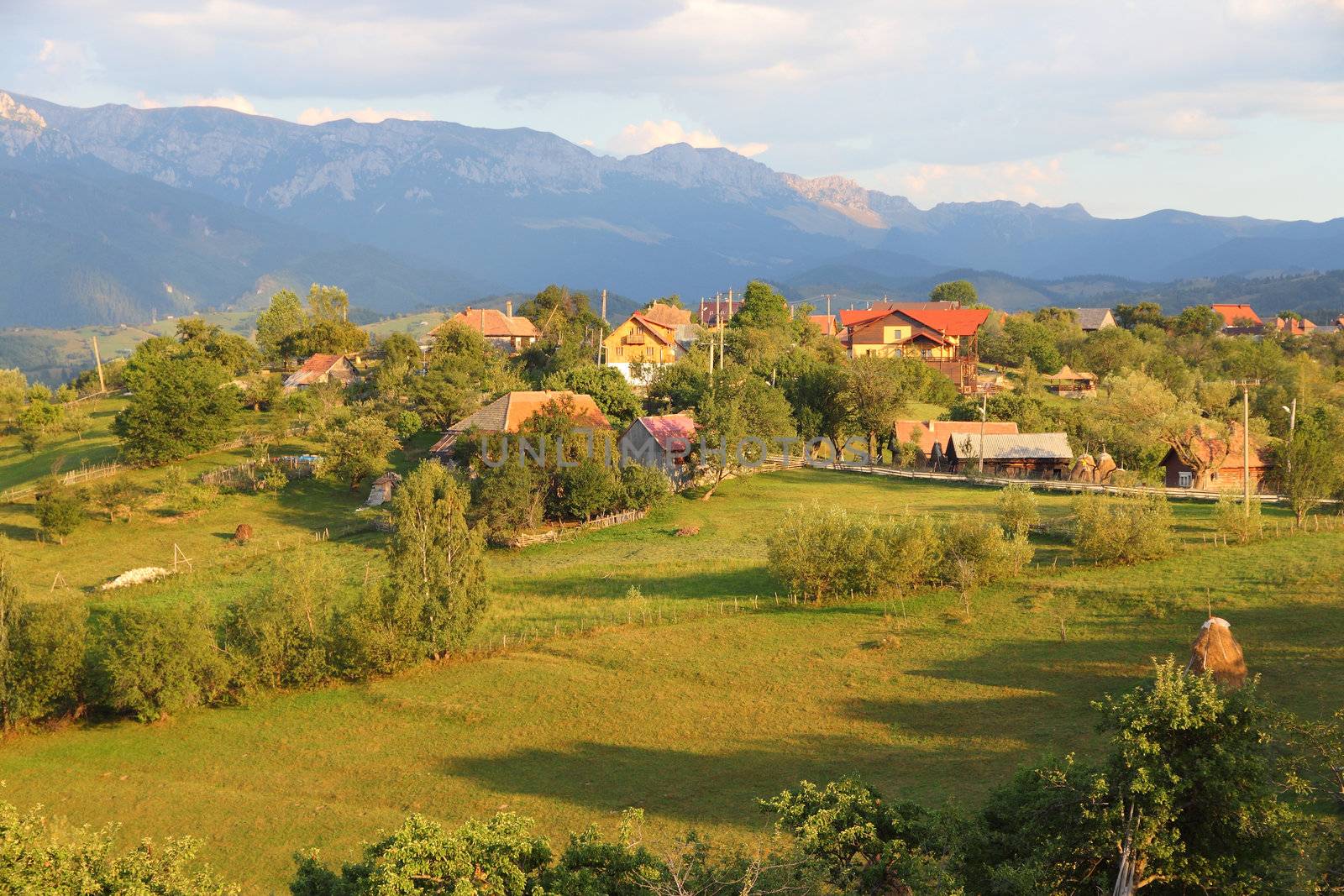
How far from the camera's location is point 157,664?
101 feet

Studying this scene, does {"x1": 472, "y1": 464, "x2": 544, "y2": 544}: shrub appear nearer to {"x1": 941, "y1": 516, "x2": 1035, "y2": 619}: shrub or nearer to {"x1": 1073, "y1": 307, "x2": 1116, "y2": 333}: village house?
{"x1": 941, "y1": 516, "x2": 1035, "y2": 619}: shrub

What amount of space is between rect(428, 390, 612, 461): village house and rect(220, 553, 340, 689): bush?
75.3ft

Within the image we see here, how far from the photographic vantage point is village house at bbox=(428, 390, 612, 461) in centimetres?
5638

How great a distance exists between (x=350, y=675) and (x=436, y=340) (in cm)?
5387

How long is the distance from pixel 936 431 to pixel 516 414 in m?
25.6

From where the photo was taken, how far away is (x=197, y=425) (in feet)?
198

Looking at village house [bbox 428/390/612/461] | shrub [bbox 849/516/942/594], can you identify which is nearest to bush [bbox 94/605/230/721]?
shrub [bbox 849/516/942/594]

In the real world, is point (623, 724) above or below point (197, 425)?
below

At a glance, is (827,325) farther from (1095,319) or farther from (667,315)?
(1095,319)

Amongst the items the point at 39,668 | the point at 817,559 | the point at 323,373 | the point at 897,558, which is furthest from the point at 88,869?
the point at 323,373

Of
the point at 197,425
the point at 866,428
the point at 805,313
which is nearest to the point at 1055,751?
the point at 866,428

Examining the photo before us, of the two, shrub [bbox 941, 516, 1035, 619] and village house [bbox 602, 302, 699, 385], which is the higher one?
village house [bbox 602, 302, 699, 385]

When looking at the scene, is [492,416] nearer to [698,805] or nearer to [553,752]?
[553,752]

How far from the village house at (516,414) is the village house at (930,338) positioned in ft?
126
